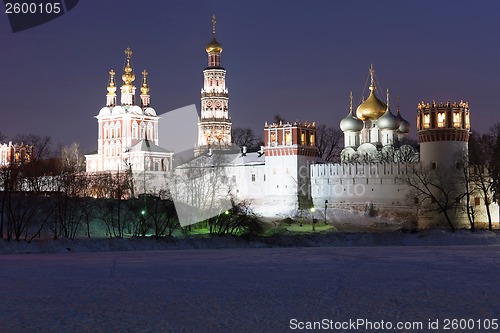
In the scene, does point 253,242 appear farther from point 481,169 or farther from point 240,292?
point 481,169

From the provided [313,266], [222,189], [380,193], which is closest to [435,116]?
[380,193]

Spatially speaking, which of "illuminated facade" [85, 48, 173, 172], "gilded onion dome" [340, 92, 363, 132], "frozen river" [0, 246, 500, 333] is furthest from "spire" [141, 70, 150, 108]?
"frozen river" [0, 246, 500, 333]

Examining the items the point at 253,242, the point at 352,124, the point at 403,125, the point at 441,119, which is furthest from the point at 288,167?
the point at 253,242

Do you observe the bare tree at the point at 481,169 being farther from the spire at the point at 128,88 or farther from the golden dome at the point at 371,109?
the spire at the point at 128,88

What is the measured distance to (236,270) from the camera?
2308 cm

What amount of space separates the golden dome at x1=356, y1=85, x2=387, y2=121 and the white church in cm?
8

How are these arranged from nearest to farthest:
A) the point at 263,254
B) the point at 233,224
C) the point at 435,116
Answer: the point at 263,254
the point at 233,224
the point at 435,116

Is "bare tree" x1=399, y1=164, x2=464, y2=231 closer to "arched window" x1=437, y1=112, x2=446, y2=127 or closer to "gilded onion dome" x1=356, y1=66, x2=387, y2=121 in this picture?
"arched window" x1=437, y1=112, x2=446, y2=127

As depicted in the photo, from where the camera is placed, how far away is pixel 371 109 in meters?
65.6

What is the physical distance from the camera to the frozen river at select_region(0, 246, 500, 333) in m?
14.0

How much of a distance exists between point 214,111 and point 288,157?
1887 centimetres

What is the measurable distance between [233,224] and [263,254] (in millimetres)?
13498

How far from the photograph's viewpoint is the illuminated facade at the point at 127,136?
75750 mm

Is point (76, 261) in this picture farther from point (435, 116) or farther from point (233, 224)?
point (435, 116)
